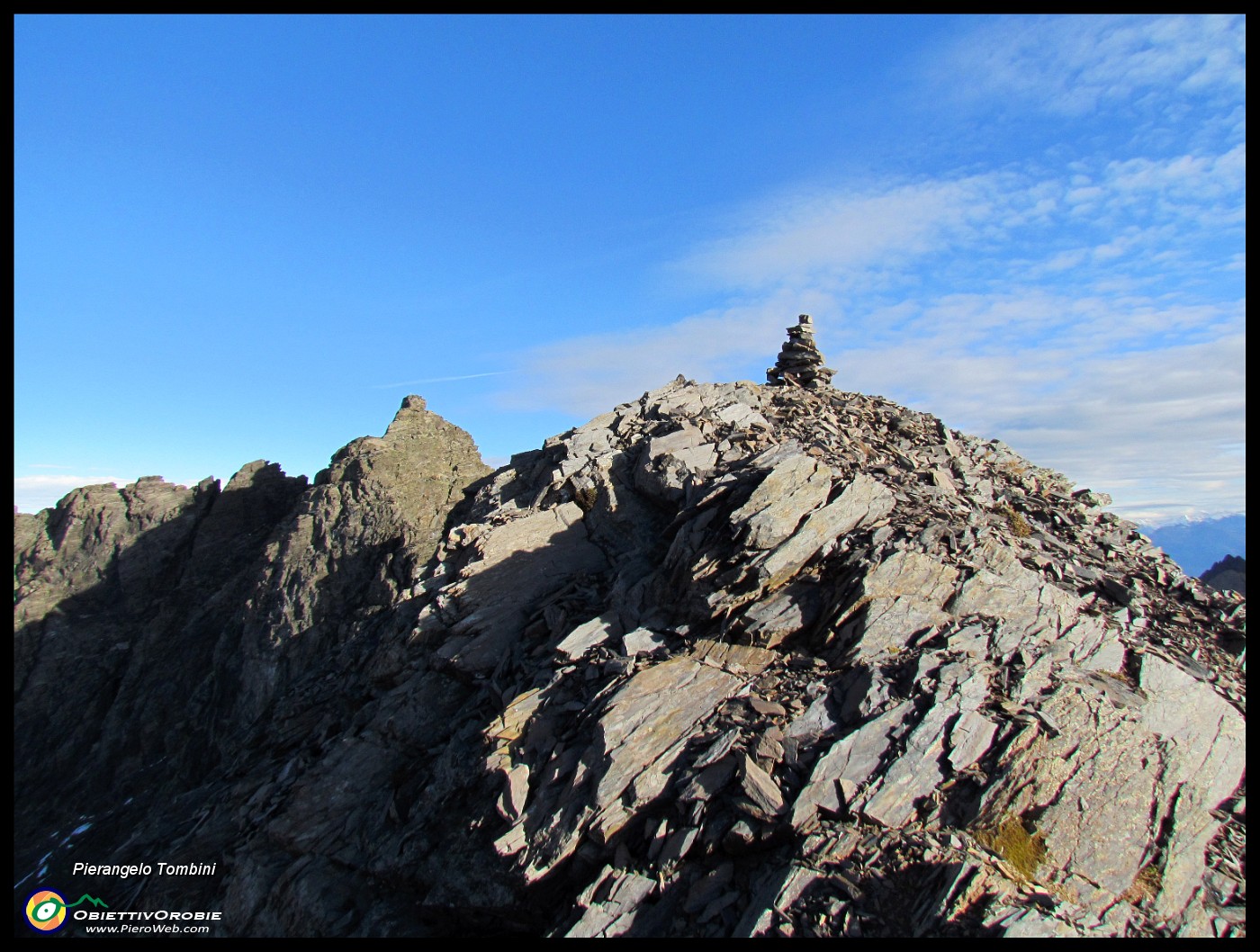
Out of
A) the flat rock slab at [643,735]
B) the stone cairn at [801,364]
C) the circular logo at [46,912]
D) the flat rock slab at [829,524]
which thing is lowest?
the circular logo at [46,912]

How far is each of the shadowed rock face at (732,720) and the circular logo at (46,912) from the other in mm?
1117

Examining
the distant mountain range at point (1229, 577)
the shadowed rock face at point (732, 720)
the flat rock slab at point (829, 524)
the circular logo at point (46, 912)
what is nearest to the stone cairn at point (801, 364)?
the shadowed rock face at point (732, 720)

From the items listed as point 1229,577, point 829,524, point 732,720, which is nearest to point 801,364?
point 829,524

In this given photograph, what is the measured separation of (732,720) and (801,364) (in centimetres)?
2864

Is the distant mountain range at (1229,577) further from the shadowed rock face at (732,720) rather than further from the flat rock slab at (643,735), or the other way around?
the flat rock slab at (643,735)

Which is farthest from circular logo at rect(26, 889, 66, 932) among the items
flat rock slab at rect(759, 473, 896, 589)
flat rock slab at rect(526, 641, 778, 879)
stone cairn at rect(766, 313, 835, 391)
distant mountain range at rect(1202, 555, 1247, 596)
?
distant mountain range at rect(1202, 555, 1247, 596)

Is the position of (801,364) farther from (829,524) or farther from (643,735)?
(643,735)

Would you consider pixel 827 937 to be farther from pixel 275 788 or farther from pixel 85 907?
pixel 85 907

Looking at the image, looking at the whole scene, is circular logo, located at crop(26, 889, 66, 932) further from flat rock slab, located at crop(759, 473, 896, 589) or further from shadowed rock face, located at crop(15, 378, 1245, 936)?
flat rock slab, located at crop(759, 473, 896, 589)

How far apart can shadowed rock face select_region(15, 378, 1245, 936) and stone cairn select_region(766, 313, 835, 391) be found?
18.8 feet

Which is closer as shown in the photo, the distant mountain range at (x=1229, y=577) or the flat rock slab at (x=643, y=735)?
the flat rock slab at (x=643, y=735)

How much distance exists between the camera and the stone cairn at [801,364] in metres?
38.3

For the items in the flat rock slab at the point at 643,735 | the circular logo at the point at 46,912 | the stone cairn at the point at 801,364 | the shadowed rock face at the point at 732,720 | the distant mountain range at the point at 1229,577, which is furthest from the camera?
the distant mountain range at the point at 1229,577

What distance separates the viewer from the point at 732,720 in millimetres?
14930
